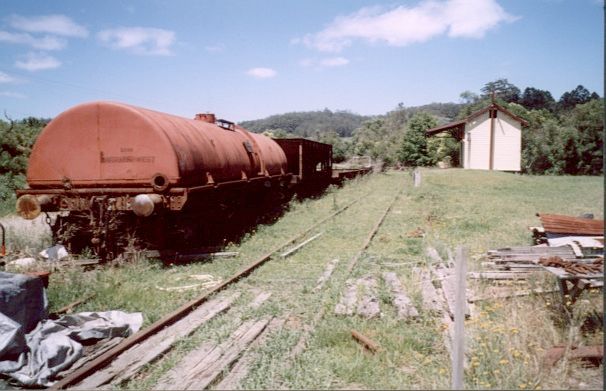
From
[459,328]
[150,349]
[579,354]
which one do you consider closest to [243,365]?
[150,349]

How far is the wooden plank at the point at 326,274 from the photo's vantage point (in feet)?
22.4

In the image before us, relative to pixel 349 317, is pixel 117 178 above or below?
above

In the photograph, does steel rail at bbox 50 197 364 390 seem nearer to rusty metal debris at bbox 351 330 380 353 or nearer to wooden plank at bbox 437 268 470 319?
rusty metal debris at bbox 351 330 380 353

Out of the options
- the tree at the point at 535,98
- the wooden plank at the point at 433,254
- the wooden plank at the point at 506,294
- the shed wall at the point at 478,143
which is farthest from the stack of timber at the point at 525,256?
the tree at the point at 535,98

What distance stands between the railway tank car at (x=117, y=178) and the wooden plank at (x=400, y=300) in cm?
391

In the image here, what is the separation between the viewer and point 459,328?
3.33 meters

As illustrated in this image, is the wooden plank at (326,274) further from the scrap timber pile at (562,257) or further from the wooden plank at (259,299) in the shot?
the scrap timber pile at (562,257)

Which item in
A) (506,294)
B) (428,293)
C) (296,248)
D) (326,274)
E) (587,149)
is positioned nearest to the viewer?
(506,294)

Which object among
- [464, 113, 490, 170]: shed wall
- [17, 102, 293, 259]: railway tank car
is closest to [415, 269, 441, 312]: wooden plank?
[17, 102, 293, 259]: railway tank car

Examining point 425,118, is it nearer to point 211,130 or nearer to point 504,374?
→ point 211,130

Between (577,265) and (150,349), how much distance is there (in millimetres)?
5270

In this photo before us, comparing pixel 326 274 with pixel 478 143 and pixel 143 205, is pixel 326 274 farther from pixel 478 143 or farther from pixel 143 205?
pixel 478 143

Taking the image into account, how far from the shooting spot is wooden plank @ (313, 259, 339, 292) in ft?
22.4

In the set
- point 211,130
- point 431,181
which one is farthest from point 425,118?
point 211,130
